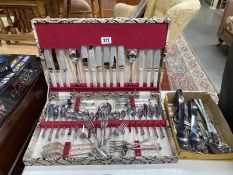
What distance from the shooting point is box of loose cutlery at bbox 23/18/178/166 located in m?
0.80

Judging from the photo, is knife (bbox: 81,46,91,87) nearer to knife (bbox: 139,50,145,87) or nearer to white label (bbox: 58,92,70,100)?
white label (bbox: 58,92,70,100)

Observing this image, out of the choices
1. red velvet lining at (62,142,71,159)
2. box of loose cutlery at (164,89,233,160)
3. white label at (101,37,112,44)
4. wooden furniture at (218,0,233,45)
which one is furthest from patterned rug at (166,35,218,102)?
red velvet lining at (62,142,71,159)

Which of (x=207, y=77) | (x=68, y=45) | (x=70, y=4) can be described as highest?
(x=68, y=45)

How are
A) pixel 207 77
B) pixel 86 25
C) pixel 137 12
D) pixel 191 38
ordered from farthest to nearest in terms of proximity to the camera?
pixel 191 38 → pixel 207 77 → pixel 137 12 → pixel 86 25

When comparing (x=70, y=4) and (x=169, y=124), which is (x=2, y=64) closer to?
(x=169, y=124)

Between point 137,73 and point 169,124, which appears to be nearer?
point 169,124

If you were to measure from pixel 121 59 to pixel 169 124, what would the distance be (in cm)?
33

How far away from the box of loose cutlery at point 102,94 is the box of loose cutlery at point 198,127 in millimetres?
48

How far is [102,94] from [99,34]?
29cm

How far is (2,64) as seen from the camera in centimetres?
102

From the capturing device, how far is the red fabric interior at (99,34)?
857 millimetres

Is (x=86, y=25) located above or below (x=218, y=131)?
above

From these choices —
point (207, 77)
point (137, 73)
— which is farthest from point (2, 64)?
point (207, 77)

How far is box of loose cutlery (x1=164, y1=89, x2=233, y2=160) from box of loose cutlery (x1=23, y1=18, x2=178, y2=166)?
0.05m
